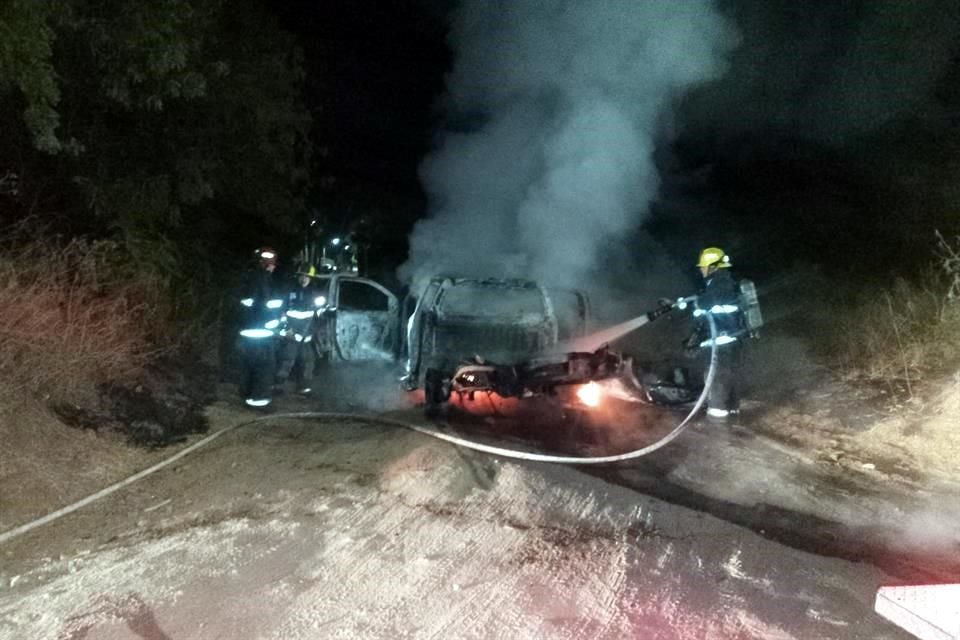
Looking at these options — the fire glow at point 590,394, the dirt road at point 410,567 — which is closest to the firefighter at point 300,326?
the fire glow at point 590,394

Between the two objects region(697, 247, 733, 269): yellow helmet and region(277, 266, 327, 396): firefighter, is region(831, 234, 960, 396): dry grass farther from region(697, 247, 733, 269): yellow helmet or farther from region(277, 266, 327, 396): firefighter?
region(277, 266, 327, 396): firefighter

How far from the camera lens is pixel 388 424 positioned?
770cm

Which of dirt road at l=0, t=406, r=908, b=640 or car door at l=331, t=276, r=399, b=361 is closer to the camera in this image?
dirt road at l=0, t=406, r=908, b=640

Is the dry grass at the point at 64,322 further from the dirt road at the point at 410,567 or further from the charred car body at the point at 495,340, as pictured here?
the charred car body at the point at 495,340

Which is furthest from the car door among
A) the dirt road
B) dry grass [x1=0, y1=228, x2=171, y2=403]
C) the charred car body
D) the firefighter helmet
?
the dirt road

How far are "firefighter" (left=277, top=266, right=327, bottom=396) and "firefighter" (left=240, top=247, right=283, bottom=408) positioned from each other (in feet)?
1.91

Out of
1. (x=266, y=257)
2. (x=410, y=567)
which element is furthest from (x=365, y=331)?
(x=410, y=567)

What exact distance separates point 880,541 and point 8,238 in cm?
747

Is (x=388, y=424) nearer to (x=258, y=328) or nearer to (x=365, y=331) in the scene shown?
(x=258, y=328)

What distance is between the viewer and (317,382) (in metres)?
10.6

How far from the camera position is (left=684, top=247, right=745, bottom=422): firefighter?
320 inches

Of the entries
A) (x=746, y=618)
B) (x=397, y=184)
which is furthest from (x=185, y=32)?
(x=397, y=184)

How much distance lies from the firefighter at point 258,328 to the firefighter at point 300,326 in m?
0.58

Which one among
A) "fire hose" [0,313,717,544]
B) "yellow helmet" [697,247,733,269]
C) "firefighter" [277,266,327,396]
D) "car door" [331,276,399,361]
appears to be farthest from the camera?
"car door" [331,276,399,361]
